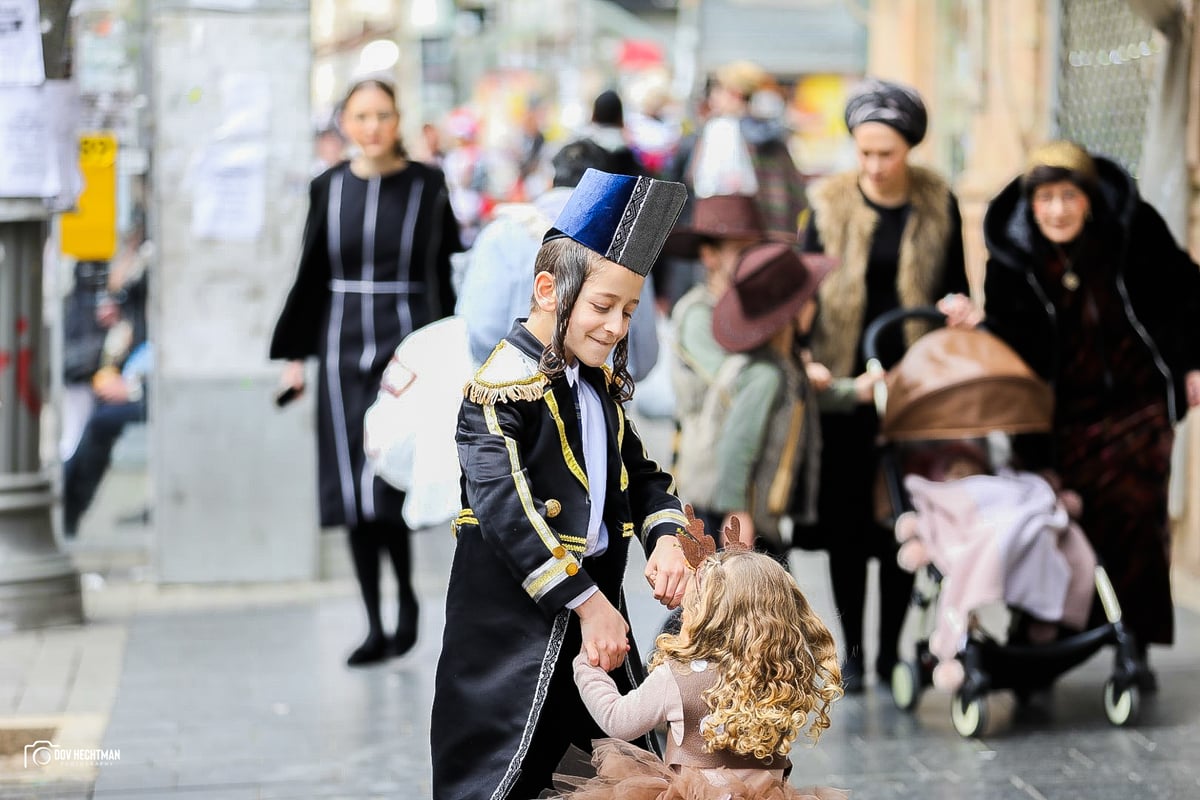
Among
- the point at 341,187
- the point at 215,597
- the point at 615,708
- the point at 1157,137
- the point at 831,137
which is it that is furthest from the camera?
the point at 831,137

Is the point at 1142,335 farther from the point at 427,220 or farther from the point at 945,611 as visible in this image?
the point at 427,220

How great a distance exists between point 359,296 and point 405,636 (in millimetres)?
1282

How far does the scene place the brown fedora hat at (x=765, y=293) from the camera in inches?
242

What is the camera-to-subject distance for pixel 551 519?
3641mm

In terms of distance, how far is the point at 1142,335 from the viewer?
6.23 meters

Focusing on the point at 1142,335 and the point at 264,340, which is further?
the point at 264,340

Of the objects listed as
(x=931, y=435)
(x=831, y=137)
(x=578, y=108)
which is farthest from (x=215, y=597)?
(x=578, y=108)

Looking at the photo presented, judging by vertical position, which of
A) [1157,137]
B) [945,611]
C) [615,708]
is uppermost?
[1157,137]

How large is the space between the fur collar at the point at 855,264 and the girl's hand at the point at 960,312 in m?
0.32

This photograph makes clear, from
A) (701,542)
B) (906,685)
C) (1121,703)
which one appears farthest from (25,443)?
(701,542)

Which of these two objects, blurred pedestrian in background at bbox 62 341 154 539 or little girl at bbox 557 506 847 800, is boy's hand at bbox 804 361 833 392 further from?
blurred pedestrian in background at bbox 62 341 154 539

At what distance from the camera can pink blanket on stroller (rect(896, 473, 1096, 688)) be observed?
5.82 m

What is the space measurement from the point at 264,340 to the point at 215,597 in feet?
3.99

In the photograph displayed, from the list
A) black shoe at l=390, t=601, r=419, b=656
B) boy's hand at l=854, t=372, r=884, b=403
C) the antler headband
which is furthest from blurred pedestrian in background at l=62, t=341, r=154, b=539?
the antler headband
